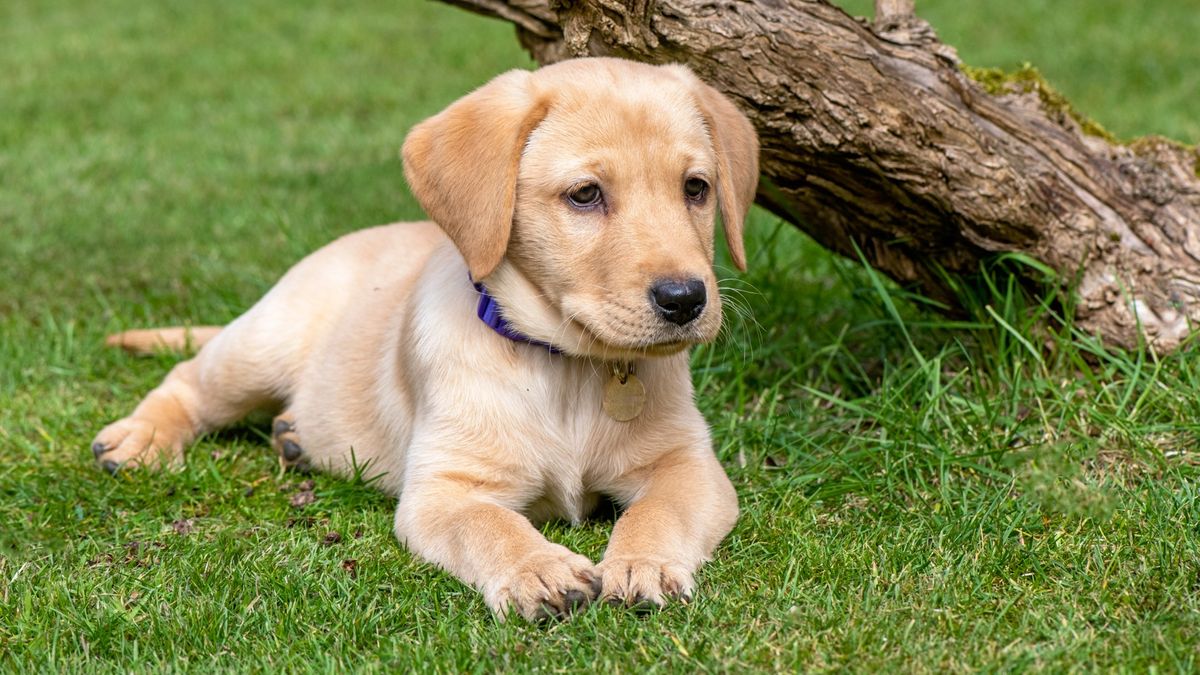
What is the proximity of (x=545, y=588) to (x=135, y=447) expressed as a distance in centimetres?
208

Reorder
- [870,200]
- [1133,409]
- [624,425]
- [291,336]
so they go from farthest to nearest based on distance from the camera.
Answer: [291,336], [870,200], [1133,409], [624,425]

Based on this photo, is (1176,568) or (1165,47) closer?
(1176,568)

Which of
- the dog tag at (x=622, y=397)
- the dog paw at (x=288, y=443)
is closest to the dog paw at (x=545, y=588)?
the dog tag at (x=622, y=397)

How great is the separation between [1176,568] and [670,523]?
1.27 metres

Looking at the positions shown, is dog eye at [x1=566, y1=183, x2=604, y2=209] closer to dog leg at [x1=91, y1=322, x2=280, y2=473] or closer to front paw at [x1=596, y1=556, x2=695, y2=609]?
front paw at [x1=596, y1=556, x2=695, y2=609]

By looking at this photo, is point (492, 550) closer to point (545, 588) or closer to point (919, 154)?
point (545, 588)

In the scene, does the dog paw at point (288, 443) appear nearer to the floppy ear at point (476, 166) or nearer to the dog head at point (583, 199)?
the dog head at point (583, 199)

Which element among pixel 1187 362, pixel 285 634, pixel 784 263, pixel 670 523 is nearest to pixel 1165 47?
pixel 784 263

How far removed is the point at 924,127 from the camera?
4422 mm

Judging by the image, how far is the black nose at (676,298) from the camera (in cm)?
333

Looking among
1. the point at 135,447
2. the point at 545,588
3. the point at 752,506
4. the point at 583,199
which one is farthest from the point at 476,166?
the point at 135,447

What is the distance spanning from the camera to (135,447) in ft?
15.3

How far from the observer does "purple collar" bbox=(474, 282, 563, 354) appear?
12.6ft

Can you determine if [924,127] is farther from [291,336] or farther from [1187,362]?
[291,336]
